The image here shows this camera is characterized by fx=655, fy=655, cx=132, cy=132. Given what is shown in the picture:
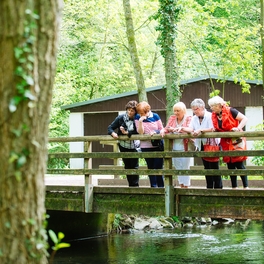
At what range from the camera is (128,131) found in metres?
10.4

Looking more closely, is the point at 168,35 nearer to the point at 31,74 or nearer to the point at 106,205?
the point at 106,205

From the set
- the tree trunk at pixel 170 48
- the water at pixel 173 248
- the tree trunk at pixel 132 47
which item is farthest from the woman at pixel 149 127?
the tree trunk at pixel 132 47

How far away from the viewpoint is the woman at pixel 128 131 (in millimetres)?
10359

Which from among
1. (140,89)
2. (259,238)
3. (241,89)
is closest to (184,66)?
(241,89)

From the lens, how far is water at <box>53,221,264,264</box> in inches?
502

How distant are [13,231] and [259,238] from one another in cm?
1275

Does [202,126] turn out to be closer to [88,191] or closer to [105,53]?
[88,191]

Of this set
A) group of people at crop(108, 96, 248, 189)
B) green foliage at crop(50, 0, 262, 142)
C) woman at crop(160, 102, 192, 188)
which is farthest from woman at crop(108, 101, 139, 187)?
green foliage at crop(50, 0, 262, 142)

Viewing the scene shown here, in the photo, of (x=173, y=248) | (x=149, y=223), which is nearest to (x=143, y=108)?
(x=173, y=248)

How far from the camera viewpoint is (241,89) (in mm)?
26094

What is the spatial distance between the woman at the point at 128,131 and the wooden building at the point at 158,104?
14.5 m

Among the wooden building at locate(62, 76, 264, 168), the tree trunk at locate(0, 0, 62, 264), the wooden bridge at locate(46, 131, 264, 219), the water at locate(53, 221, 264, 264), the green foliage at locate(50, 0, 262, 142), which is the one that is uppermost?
the green foliage at locate(50, 0, 262, 142)

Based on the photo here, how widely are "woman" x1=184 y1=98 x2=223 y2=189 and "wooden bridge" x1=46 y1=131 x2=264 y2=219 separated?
175 mm

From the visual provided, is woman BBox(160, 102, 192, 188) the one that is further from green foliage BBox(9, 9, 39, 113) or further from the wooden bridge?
green foliage BBox(9, 9, 39, 113)
